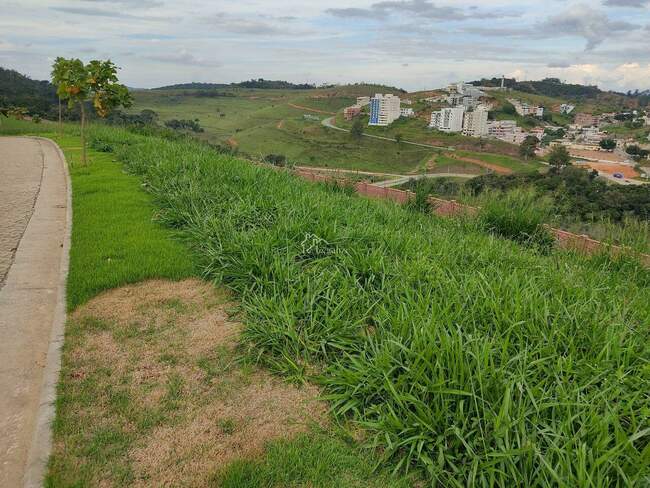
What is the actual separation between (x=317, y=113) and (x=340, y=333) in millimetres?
73781

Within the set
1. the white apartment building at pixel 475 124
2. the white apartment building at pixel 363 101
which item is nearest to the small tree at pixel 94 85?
the white apartment building at pixel 475 124

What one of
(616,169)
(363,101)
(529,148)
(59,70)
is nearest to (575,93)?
(363,101)

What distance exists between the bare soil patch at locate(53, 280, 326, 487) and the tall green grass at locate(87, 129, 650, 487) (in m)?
0.26

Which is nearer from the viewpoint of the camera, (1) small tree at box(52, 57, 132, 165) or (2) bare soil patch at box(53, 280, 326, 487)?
(2) bare soil patch at box(53, 280, 326, 487)

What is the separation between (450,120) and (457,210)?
46.9m

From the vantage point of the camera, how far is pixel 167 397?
2.70 m

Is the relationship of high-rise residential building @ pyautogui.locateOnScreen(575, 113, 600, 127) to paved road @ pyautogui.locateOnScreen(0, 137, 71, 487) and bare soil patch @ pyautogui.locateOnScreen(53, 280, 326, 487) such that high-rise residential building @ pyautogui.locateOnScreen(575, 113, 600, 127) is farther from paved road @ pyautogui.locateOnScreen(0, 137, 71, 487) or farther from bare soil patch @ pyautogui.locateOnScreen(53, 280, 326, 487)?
bare soil patch @ pyautogui.locateOnScreen(53, 280, 326, 487)

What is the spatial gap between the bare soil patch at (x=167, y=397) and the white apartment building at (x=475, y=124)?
164ft

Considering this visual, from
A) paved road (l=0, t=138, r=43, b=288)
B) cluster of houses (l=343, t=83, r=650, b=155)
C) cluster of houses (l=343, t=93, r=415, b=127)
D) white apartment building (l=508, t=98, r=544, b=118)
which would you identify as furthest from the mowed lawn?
white apartment building (l=508, t=98, r=544, b=118)

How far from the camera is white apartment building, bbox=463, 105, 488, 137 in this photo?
49.4m

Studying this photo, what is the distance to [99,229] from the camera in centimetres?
570

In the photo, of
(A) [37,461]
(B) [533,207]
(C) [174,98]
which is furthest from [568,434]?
(C) [174,98]

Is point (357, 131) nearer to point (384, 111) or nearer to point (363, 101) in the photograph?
point (384, 111)

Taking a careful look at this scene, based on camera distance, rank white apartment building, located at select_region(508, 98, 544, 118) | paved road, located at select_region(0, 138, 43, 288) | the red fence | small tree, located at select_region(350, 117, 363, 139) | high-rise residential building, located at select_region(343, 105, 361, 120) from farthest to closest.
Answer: high-rise residential building, located at select_region(343, 105, 361, 120) → white apartment building, located at select_region(508, 98, 544, 118) → small tree, located at select_region(350, 117, 363, 139) → paved road, located at select_region(0, 138, 43, 288) → the red fence
